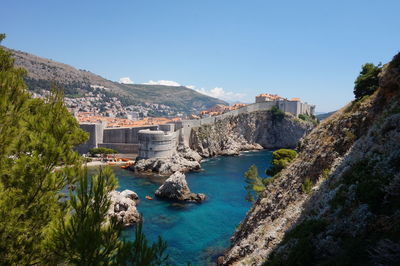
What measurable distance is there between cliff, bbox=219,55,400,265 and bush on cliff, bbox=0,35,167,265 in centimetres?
334

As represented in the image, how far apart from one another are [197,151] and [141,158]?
39.8 ft

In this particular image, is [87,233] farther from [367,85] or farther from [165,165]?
[165,165]

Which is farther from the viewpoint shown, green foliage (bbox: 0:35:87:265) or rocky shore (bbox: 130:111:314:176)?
rocky shore (bbox: 130:111:314:176)

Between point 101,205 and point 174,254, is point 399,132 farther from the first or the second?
point 174,254

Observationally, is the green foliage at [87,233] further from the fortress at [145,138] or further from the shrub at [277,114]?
the shrub at [277,114]

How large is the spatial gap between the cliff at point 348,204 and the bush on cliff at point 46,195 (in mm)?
3337

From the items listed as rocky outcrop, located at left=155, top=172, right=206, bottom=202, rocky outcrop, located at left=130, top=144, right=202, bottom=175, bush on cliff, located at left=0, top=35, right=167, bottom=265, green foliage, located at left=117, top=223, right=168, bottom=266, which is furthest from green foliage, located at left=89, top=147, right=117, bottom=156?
green foliage, located at left=117, top=223, right=168, bottom=266

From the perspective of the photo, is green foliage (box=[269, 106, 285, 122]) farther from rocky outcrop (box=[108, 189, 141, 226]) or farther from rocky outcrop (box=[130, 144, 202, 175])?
rocky outcrop (box=[108, 189, 141, 226])

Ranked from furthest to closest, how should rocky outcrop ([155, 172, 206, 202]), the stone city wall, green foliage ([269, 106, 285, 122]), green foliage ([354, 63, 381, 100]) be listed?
green foliage ([269, 106, 285, 122]), the stone city wall, rocky outcrop ([155, 172, 206, 202]), green foliage ([354, 63, 381, 100])

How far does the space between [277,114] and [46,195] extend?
65656 millimetres

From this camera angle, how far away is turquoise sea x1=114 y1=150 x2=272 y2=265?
1838 centimetres

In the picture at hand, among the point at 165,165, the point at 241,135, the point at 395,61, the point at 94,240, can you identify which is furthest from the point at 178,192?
the point at 241,135

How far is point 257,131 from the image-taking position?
66688 millimetres

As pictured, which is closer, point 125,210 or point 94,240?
point 94,240
